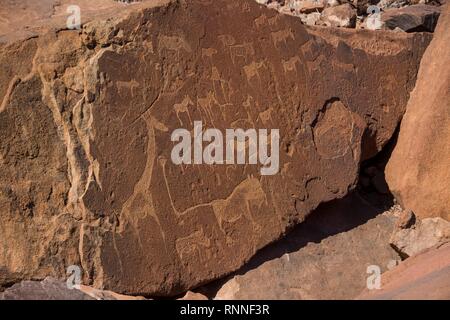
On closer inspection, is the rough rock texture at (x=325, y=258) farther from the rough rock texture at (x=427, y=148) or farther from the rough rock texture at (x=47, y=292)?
the rough rock texture at (x=47, y=292)

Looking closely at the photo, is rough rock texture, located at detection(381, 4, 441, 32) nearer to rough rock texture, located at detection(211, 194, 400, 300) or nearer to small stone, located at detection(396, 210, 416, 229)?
rough rock texture, located at detection(211, 194, 400, 300)

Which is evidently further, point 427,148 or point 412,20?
point 412,20

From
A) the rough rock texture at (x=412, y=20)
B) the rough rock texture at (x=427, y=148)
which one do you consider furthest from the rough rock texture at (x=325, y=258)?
the rough rock texture at (x=412, y=20)

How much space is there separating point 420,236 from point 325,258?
437 millimetres

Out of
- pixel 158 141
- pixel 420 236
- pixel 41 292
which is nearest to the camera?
pixel 41 292

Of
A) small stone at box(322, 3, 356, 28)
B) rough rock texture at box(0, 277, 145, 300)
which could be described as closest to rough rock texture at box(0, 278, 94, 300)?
rough rock texture at box(0, 277, 145, 300)

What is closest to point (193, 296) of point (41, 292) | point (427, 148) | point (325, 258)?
point (325, 258)

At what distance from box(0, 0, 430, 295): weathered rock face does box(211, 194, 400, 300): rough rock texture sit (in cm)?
10

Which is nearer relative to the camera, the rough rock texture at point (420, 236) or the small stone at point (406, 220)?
the rough rock texture at point (420, 236)

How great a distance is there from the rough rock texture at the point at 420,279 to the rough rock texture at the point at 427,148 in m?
0.43

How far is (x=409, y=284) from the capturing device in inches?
105

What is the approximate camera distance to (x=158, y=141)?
10.2ft

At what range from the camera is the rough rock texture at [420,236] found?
318cm

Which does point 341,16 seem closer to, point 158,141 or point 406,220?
point 406,220
